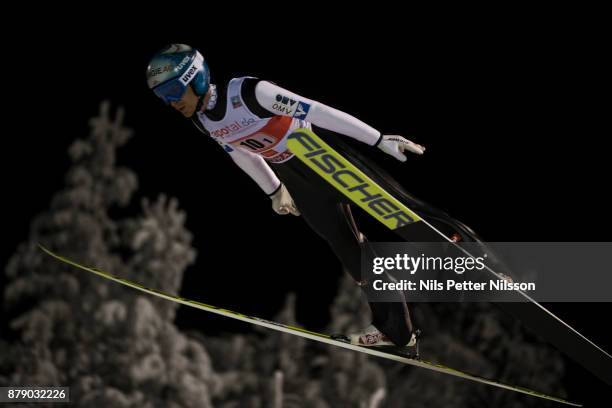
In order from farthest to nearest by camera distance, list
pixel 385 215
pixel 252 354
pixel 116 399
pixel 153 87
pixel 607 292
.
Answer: pixel 252 354
pixel 116 399
pixel 607 292
pixel 385 215
pixel 153 87

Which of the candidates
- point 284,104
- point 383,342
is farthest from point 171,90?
point 383,342

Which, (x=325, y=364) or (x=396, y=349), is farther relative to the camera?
(x=325, y=364)

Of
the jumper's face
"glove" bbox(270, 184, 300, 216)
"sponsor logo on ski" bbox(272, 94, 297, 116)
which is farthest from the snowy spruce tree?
"sponsor logo on ski" bbox(272, 94, 297, 116)

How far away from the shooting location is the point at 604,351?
6.04 m

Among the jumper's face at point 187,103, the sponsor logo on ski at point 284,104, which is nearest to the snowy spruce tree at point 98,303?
the jumper's face at point 187,103

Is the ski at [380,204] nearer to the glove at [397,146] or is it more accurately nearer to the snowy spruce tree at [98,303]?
the glove at [397,146]

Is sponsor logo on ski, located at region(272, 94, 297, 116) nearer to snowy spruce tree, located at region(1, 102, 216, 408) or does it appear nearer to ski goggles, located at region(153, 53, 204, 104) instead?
ski goggles, located at region(153, 53, 204, 104)

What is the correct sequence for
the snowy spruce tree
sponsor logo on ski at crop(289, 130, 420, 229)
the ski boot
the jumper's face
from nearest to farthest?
1. the jumper's face
2. sponsor logo on ski at crop(289, 130, 420, 229)
3. the ski boot
4. the snowy spruce tree

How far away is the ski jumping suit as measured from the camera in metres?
5.30

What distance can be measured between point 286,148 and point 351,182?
42 centimetres

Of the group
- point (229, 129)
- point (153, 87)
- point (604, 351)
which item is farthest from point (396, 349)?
point (153, 87)

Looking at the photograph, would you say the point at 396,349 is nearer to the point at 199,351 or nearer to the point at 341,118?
the point at 341,118

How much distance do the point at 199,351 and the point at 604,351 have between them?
403 inches

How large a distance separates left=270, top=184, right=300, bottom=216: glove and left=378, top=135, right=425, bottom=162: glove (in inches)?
37.3
